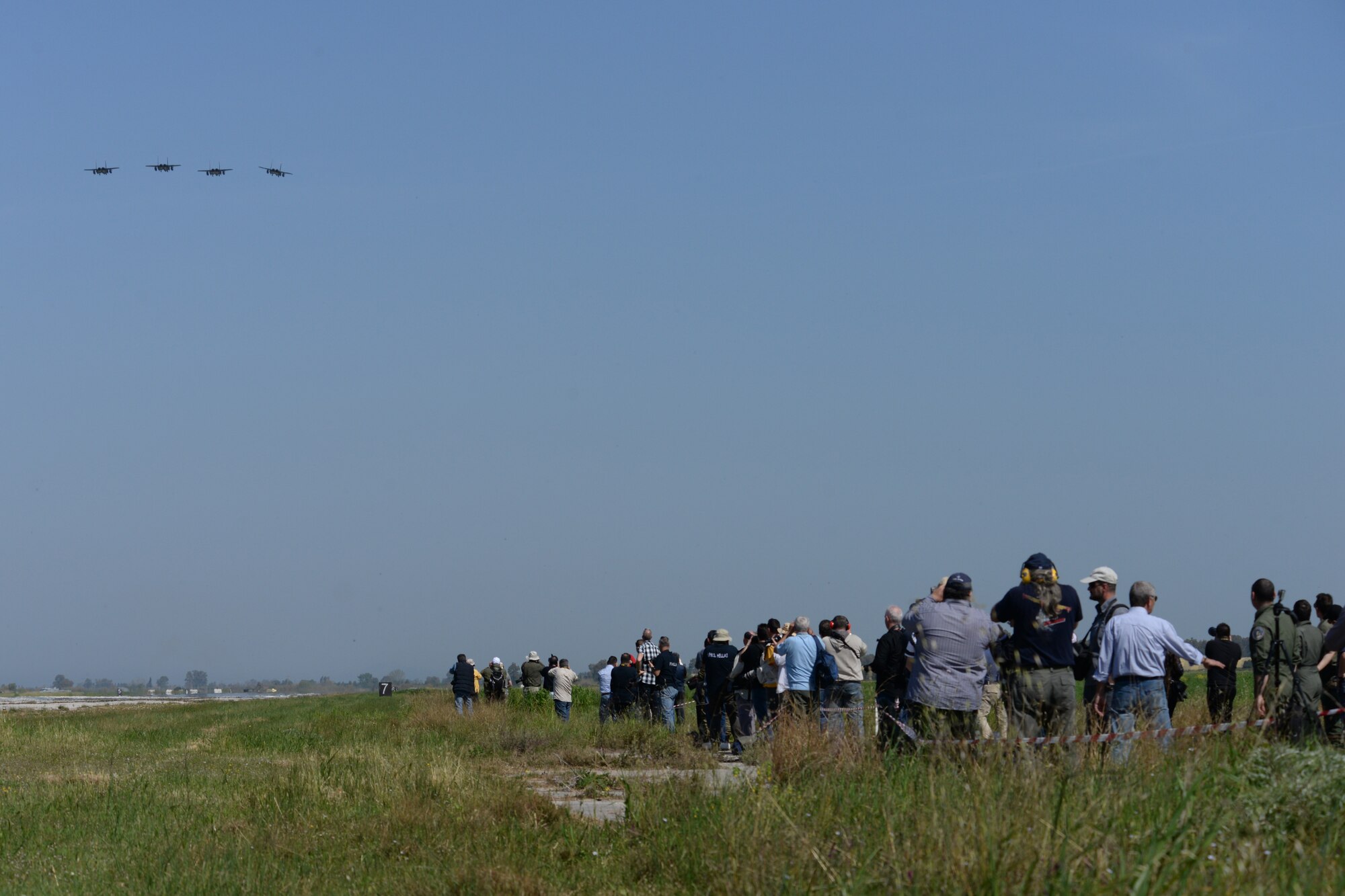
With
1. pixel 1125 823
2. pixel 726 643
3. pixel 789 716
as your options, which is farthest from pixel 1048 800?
pixel 726 643

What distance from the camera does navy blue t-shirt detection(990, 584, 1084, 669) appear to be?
403 inches

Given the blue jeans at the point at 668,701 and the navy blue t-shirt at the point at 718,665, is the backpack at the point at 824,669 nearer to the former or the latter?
the navy blue t-shirt at the point at 718,665

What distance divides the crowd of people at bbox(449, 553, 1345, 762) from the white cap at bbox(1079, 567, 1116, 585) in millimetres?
15

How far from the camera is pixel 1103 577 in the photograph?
449 inches

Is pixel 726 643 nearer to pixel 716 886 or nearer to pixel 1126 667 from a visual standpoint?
pixel 1126 667

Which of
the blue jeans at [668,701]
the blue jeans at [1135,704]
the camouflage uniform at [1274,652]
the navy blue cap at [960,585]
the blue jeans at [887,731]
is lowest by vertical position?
the blue jeans at [668,701]

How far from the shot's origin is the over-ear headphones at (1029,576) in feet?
33.5

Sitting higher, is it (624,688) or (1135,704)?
(1135,704)

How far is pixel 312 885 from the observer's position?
8.51 m

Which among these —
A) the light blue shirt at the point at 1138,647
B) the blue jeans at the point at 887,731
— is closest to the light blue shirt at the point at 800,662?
the blue jeans at the point at 887,731

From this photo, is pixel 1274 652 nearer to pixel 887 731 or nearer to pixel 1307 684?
pixel 1307 684

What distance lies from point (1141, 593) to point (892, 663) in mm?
3308

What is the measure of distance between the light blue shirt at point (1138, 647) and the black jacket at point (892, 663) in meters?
3.01

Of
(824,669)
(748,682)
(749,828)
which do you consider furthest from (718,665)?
(749,828)
